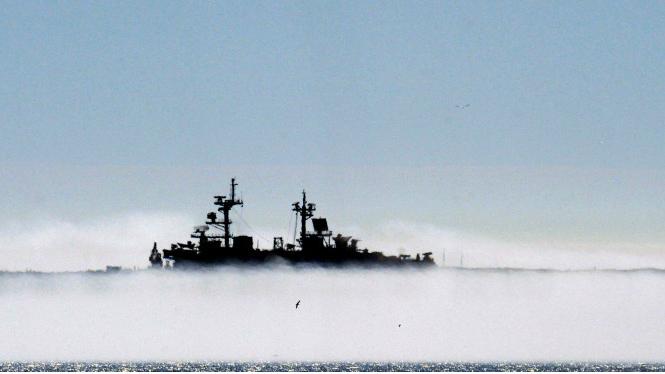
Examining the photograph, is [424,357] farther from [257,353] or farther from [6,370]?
[6,370]

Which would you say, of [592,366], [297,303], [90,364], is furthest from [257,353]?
[592,366]

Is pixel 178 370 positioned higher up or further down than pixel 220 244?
further down

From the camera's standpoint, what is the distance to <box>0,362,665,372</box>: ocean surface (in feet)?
530

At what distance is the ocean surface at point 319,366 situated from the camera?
162 m

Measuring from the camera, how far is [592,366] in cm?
17538

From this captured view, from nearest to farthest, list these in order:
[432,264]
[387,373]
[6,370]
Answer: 1. [387,373]
2. [6,370]
3. [432,264]

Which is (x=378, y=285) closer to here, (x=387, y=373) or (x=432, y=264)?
(x=432, y=264)

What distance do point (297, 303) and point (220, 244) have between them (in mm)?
11965

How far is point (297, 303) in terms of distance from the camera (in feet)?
573

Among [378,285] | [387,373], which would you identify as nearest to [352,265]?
[378,285]

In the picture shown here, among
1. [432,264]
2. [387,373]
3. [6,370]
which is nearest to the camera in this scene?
[387,373]

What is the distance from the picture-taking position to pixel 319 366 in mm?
168875

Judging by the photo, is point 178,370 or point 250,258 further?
point 250,258

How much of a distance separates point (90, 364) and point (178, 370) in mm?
20269
